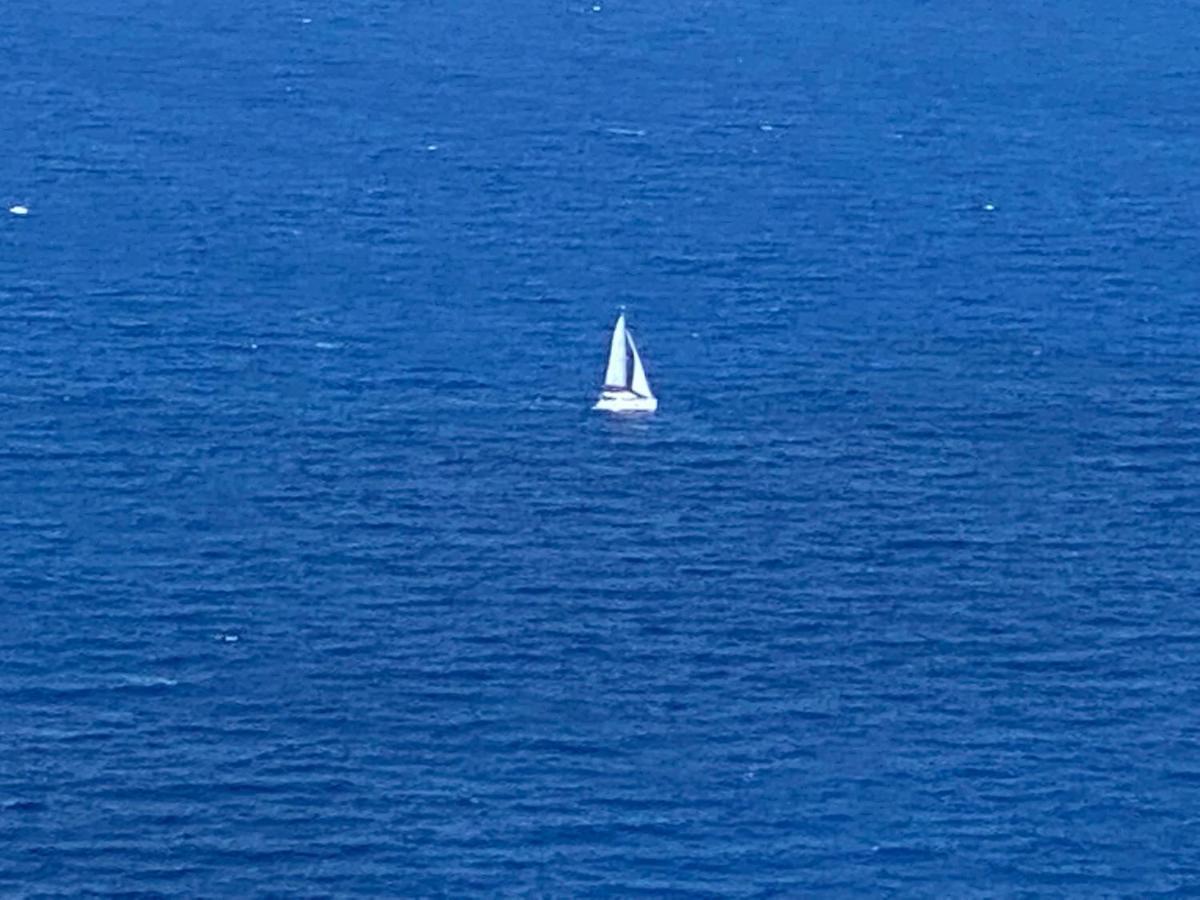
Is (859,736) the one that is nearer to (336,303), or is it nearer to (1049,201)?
(336,303)

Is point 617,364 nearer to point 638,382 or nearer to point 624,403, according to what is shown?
point 638,382

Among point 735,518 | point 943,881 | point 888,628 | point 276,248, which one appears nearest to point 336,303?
point 276,248

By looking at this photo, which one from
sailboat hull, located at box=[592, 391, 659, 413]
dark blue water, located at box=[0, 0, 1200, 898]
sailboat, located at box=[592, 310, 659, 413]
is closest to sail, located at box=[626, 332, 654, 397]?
sailboat, located at box=[592, 310, 659, 413]

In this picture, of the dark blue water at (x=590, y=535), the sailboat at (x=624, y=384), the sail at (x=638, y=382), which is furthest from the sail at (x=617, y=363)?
the dark blue water at (x=590, y=535)

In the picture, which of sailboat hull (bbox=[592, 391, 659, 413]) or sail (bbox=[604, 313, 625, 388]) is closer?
A: sailboat hull (bbox=[592, 391, 659, 413])

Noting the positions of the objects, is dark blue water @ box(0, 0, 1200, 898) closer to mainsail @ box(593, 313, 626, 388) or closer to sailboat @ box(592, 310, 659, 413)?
sailboat @ box(592, 310, 659, 413)

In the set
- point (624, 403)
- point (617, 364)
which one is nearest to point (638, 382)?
point (624, 403)
